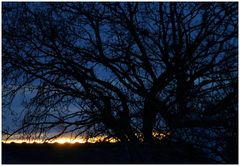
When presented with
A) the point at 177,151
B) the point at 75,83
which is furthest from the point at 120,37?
the point at 177,151

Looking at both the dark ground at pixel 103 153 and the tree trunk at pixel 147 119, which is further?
the tree trunk at pixel 147 119

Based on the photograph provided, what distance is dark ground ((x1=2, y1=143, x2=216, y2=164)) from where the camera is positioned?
10.6 m

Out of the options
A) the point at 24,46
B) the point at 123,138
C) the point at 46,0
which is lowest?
the point at 123,138

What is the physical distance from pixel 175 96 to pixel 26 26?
4932mm

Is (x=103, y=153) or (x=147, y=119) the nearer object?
(x=103, y=153)

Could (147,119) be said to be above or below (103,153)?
above

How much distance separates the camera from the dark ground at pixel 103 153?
10.6m

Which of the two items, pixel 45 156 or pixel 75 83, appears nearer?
pixel 45 156

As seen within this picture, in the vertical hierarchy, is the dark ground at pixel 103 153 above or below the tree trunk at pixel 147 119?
below

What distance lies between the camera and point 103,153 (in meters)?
11.3

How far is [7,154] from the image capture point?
1031cm

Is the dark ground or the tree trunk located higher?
the tree trunk

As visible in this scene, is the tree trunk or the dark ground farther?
the tree trunk

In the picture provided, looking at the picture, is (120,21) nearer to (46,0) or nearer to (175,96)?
(46,0)
